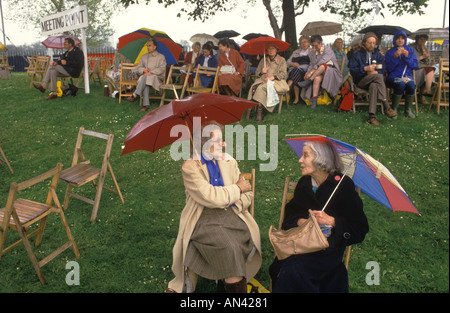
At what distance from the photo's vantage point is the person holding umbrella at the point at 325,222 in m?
2.64

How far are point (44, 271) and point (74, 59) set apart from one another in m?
9.48

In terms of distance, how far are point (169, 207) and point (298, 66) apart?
6137mm

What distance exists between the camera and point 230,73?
9711mm

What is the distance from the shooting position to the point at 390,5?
38.1 ft

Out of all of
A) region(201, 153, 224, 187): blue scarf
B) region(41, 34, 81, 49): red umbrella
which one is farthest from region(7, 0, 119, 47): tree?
region(201, 153, 224, 187): blue scarf


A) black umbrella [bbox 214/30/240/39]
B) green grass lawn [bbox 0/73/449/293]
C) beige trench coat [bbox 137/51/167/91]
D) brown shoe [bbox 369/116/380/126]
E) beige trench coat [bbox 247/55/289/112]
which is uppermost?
black umbrella [bbox 214/30/240/39]

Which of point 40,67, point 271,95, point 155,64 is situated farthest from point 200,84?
point 40,67

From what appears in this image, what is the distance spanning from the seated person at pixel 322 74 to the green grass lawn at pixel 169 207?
1.52 ft

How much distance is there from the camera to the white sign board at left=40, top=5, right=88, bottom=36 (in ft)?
36.4

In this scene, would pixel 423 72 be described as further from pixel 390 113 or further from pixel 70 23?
pixel 70 23

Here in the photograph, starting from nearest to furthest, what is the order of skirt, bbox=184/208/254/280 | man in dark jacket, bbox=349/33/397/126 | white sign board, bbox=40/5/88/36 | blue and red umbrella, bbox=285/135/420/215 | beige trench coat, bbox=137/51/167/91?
blue and red umbrella, bbox=285/135/420/215 < skirt, bbox=184/208/254/280 < man in dark jacket, bbox=349/33/397/126 < beige trench coat, bbox=137/51/167/91 < white sign board, bbox=40/5/88/36

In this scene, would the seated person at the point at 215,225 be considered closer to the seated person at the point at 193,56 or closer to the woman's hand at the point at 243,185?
the woman's hand at the point at 243,185

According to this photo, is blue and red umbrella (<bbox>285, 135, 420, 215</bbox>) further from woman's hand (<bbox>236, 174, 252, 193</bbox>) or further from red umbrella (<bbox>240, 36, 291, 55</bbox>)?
red umbrella (<bbox>240, 36, 291, 55</bbox>)

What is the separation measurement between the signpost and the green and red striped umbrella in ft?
8.31
